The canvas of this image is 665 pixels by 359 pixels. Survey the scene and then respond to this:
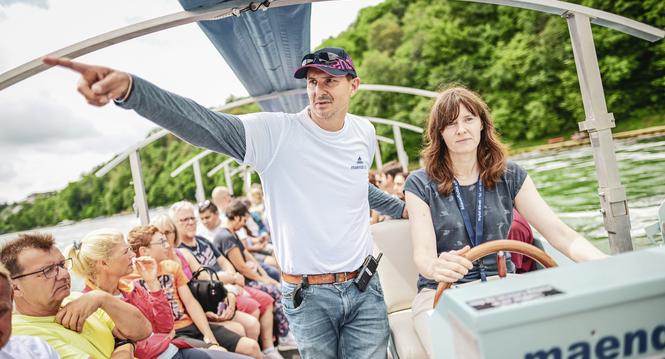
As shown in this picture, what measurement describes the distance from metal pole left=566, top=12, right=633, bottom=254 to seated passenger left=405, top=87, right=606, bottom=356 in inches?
16.6

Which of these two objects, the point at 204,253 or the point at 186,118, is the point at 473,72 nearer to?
the point at 204,253

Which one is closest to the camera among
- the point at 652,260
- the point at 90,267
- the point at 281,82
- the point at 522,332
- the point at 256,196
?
the point at 522,332

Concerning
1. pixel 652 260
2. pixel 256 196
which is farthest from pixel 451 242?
pixel 256 196

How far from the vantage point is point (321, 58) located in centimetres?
198

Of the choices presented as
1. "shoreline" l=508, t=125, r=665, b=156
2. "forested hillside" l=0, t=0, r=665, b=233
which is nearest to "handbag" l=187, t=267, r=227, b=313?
"forested hillside" l=0, t=0, r=665, b=233

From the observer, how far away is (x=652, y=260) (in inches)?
43.3

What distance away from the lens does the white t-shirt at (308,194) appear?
73.0 inches

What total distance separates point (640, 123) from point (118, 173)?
35.4 meters

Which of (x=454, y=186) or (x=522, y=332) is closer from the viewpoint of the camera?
(x=522, y=332)

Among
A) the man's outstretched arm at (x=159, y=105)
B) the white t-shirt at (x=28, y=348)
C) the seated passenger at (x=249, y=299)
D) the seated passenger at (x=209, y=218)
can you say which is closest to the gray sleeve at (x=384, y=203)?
the man's outstretched arm at (x=159, y=105)

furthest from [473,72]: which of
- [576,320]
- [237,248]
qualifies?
[576,320]

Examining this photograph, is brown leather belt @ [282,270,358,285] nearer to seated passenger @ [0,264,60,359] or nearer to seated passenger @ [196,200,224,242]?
seated passenger @ [0,264,60,359]

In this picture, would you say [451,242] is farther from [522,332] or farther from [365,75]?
[365,75]

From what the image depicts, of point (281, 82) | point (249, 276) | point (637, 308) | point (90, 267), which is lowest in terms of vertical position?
point (249, 276)
